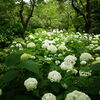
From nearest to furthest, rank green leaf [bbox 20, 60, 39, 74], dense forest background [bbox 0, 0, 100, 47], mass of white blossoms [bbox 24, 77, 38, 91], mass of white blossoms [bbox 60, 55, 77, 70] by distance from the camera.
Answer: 1. green leaf [bbox 20, 60, 39, 74]
2. mass of white blossoms [bbox 24, 77, 38, 91]
3. mass of white blossoms [bbox 60, 55, 77, 70]
4. dense forest background [bbox 0, 0, 100, 47]

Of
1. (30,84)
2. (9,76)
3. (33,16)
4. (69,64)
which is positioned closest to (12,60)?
(9,76)

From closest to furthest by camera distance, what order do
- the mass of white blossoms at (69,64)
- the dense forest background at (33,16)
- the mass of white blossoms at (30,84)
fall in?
the mass of white blossoms at (30,84), the mass of white blossoms at (69,64), the dense forest background at (33,16)

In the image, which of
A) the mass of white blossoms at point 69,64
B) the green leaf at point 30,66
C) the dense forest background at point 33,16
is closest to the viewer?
the green leaf at point 30,66

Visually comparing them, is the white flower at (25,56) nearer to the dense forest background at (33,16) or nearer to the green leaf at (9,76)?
the green leaf at (9,76)

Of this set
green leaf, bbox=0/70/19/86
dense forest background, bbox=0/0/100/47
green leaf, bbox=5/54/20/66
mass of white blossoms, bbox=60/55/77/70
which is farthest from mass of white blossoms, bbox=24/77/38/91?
dense forest background, bbox=0/0/100/47

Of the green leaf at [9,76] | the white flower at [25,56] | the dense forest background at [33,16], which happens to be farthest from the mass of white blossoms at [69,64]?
the dense forest background at [33,16]

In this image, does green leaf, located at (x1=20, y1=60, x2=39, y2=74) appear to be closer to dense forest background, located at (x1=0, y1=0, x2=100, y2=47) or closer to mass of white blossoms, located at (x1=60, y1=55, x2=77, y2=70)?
mass of white blossoms, located at (x1=60, y1=55, x2=77, y2=70)

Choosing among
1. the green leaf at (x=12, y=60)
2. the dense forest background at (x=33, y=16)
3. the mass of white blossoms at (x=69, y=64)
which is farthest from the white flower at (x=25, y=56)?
the dense forest background at (x=33, y=16)

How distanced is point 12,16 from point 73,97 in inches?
682

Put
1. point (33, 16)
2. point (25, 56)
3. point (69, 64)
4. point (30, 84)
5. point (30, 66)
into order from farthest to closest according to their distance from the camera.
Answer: point (33, 16), point (69, 64), point (25, 56), point (30, 84), point (30, 66)

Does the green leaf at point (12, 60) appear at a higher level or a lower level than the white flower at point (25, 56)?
higher

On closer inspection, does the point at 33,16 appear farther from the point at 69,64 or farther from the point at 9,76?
the point at 9,76

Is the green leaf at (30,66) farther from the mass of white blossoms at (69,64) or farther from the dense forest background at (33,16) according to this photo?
the dense forest background at (33,16)

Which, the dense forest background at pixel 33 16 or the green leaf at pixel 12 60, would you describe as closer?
the green leaf at pixel 12 60
